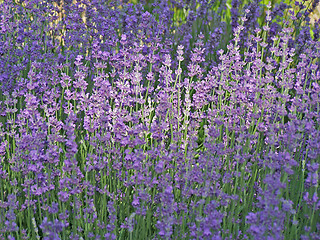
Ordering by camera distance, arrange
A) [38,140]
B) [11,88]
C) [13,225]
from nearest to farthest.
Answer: [13,225]
[38,140]
[11,88]

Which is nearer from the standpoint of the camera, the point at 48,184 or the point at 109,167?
the point at 48,184

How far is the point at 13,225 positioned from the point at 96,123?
88 centimetres

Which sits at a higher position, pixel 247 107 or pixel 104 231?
pixel 247 107

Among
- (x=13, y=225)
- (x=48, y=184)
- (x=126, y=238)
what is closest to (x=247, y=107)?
(x=126, y=238)

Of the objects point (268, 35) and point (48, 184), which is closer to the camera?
point (48, 184)

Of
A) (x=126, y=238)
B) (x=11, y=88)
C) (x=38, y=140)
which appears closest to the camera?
(x=38, y=140)

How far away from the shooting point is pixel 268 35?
488 centimetres

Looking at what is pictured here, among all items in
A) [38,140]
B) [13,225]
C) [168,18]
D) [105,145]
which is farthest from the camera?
[168,18]

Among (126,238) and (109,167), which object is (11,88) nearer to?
(109,167)

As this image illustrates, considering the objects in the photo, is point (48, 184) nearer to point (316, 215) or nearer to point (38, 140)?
point (38, 140)

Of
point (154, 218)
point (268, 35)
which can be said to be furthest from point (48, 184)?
point (268, 35)

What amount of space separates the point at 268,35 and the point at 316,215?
271cm

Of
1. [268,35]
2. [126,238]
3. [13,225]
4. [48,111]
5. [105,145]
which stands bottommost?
[126,238]

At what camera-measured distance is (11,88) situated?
3617 mm
